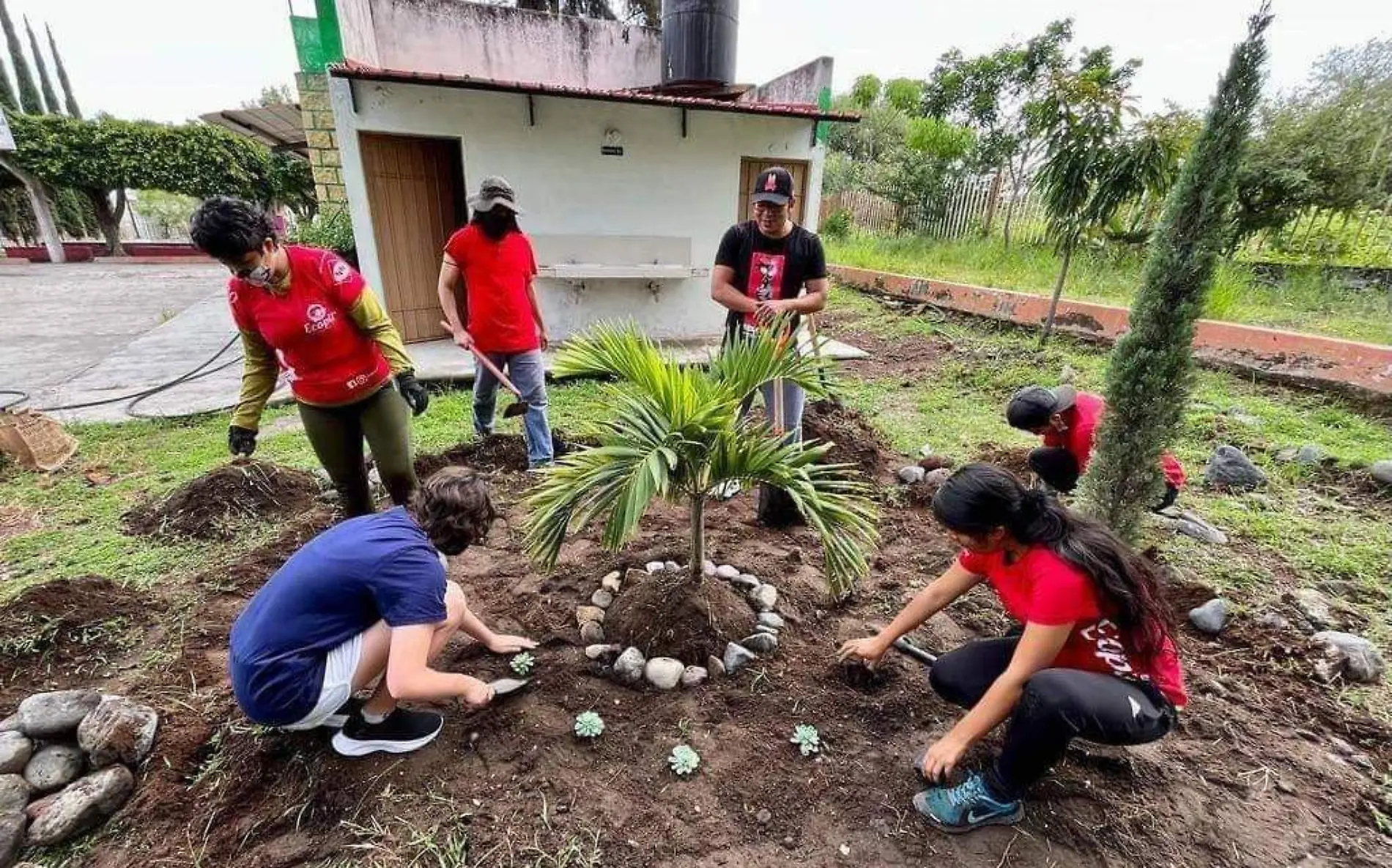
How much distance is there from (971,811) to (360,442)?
282 centimetres

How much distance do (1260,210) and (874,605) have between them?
829cm

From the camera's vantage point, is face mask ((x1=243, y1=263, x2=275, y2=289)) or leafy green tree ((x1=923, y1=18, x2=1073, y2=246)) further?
leafy green tree ((x1=923, y1=18, x2=1073, y2=246))

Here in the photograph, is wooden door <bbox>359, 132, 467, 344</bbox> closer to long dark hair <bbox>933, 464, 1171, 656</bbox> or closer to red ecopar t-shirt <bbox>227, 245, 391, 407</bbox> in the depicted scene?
red ecopar t-shirt <bbox>227, 245, 391, 407</bbox>

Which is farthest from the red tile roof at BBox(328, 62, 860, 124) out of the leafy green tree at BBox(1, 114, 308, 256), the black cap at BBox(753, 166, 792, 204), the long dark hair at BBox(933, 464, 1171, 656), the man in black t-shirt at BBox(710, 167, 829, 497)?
the leafy green tree at BBox(1, 114, 308, 256)

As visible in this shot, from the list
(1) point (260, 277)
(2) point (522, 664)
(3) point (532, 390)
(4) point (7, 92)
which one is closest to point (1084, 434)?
(2) point (522, 664)

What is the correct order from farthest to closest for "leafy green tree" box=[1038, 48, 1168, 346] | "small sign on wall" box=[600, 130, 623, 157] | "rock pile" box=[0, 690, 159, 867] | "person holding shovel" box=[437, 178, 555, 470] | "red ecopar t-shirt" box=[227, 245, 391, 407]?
1. "small sign on wall" box=[600, 130, 623, 157]
2. "leafy green tree" box=[1038, 48, 1168, 346]
3. "person holding shovel" box=[437, 178, 555, 470]
4. "red ecopar t-shirt" box=[227, 245, 391, 407]
5. "rock pile" box=[0, 690, 159, 867]

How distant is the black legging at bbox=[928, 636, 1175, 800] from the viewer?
1488 millimetres

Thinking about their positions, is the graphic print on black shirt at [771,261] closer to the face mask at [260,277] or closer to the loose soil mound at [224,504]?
the face mask at [260,277]

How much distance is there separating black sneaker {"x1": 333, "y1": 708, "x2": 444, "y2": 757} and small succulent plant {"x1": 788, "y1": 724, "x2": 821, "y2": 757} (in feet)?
3.67

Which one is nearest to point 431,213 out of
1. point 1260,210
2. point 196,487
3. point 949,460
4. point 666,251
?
point 666,251

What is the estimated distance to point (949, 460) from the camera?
13.0ft

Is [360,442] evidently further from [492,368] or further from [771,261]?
[771,261]

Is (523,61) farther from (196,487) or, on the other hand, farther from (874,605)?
(874,605)

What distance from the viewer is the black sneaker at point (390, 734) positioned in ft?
5.84
